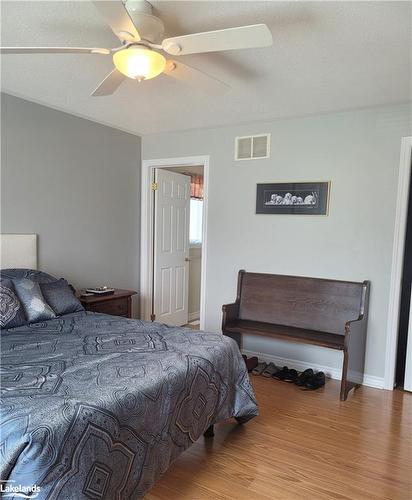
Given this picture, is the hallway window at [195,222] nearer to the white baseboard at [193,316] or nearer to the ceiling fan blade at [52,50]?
the white baseboard at [193,316]

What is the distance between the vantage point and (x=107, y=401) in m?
1.47

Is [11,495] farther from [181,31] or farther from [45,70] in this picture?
[45,70]

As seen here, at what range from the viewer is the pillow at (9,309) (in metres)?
2.40

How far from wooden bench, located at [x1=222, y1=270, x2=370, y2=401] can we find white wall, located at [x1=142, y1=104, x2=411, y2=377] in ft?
0.36

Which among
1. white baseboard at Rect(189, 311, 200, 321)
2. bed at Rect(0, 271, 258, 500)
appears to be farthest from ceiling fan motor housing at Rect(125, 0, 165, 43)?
white baseboard at Rect(189, 311, 200, 321)

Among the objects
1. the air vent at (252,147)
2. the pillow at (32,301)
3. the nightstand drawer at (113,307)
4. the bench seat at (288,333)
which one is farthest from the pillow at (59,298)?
the air vent at (252,147)

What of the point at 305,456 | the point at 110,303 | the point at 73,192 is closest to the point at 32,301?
the point at 110,303

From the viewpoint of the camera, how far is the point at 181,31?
201 centimetres

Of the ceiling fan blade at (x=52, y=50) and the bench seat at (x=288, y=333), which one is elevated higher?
the ceiling fan blade at (x=52, y=50)

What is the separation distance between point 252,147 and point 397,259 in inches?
69.1

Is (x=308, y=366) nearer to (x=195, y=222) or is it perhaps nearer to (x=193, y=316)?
(x=193, y=316)

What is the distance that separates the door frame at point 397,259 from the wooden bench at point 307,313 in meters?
0.20

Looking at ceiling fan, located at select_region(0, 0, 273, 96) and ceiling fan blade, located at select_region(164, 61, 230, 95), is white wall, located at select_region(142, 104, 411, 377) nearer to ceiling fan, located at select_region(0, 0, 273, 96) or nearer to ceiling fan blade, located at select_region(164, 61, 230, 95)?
ceiling fan blade, located at select_region(164, 61, 230, 95)

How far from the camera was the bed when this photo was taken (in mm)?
1232
